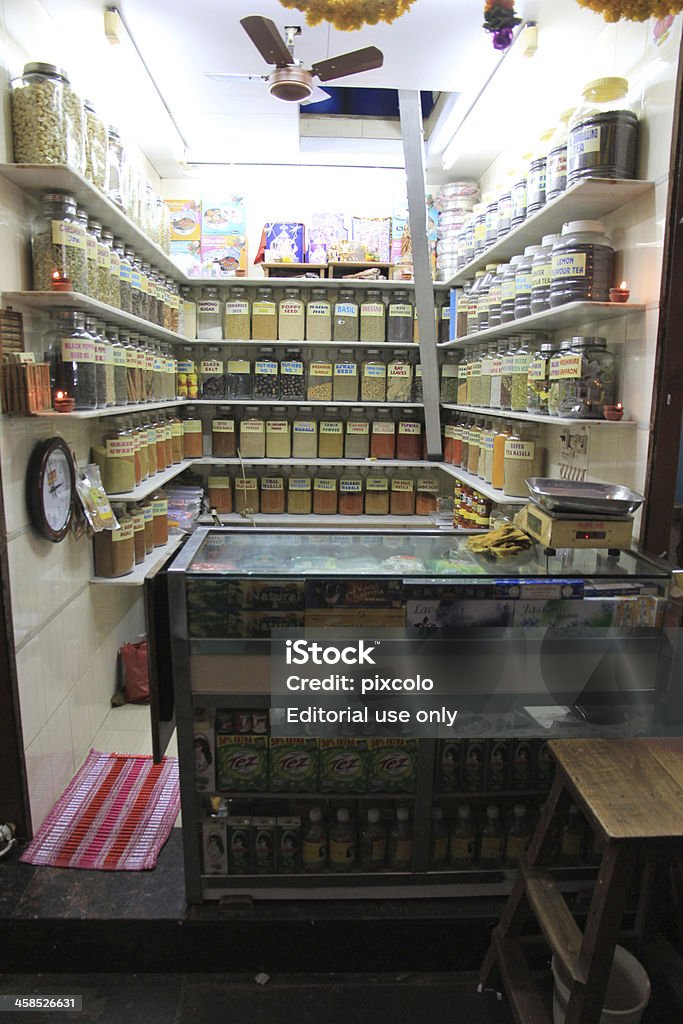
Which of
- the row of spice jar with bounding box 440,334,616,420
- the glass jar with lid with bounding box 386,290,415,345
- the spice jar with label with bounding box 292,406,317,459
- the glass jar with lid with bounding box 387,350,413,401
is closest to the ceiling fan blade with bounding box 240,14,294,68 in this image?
the row of spice jar with bounding box 440,334,616,420

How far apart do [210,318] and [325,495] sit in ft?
4.31

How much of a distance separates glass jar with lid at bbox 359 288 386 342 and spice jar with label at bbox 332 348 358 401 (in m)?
0.19

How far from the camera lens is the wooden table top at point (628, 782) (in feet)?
4.53

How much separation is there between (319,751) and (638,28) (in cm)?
242

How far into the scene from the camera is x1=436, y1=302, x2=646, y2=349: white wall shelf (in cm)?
212

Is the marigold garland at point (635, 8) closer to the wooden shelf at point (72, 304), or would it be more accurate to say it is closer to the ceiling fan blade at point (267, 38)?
the ceiling fan blade at point (267, 38)

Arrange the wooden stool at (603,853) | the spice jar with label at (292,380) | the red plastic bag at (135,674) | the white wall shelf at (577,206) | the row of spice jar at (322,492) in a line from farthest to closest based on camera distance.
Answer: the row of spice jar at (322,492)
the spice jar with label at (292,380)
the red plastic bag at (135,674)
the white wall shelf at (577,206)
the wooden stool at (603,853)

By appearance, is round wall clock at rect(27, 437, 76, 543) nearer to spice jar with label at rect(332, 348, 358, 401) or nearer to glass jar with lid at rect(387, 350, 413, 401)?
spice jar with label at rect(332, 348, 358, 401)

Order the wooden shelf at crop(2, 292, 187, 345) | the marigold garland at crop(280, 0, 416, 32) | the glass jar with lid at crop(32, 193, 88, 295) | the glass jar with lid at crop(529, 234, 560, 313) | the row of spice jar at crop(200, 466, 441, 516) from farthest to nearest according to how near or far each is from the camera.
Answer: the row of spice jar at crop(200, 466, 441, 516) < the glass jar with lid at crop(529, 234, 560, 313) < the glass jar with lid at crop(32, 193, 88, 295) < the wooden shelf at crop(2, 292, 187, 345) < the marigold garland at crop(280, 0, 416, 32)

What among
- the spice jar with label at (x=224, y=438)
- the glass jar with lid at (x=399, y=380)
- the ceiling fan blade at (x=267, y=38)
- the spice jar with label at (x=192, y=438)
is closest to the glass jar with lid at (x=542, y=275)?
the ceiling fan blade at (x=267, y=38)

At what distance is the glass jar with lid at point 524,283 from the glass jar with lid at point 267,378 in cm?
199

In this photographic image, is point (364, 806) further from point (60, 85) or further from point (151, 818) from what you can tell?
point (60, 85)

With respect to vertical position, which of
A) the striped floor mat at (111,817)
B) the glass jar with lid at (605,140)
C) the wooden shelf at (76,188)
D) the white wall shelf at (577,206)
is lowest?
the striped floor mat at (111,817)

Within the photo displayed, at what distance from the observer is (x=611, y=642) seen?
6.22ft
